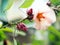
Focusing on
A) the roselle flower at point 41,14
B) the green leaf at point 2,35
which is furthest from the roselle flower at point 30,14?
the green leaf at point 2,35

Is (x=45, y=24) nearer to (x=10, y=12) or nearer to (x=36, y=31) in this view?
(x=36, y=31)

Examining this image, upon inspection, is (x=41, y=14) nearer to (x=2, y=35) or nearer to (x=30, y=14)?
(x=30, y=14)

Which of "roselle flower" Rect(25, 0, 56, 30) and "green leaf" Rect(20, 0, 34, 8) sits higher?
"green leaf" Rect(20, 0, 34, 8)

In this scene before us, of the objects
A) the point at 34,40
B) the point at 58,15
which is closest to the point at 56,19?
the point at 58,15

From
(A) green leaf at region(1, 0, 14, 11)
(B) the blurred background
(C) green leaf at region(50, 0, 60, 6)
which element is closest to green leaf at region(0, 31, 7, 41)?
(B) the blurred background

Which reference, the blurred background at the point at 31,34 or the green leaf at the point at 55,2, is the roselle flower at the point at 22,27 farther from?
the green leaf at the point at 55,2

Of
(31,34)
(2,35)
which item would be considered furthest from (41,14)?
(2,35)

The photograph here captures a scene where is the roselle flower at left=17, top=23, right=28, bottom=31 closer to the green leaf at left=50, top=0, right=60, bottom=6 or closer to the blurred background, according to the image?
the blurred background

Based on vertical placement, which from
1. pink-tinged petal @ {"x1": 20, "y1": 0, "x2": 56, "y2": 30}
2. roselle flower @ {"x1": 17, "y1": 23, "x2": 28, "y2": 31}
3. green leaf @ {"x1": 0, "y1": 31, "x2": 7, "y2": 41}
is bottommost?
green leaf @ {"x1": 0, "y1": 31, "x2": 7, "y2": 41}
